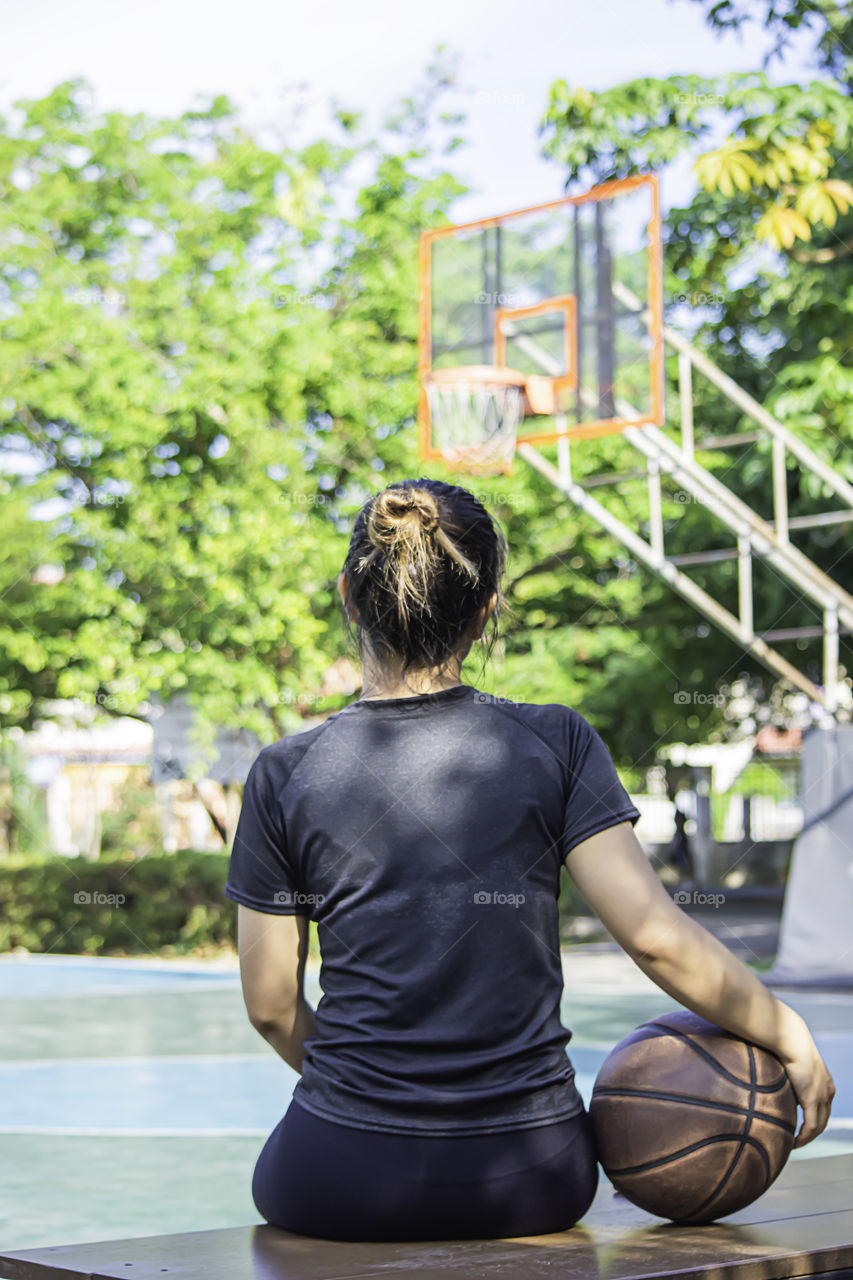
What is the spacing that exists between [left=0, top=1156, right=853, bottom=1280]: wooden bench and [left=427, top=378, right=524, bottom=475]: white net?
10.3 metres

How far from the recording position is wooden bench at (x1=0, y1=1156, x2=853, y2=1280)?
197 cm

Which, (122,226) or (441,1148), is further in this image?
(122,226)

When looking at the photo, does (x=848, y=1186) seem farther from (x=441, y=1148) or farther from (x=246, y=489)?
(x=246, y=489)

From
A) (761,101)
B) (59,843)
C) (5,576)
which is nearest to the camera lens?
(761,101)

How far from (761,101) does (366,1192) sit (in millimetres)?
6907

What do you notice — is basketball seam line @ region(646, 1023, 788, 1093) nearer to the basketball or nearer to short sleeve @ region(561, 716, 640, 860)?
the basketball

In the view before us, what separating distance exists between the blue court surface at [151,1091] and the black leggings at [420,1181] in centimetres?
262

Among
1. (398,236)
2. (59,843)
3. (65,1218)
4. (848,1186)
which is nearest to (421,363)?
(398,236)

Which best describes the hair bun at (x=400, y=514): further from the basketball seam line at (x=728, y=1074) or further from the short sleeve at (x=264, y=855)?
the basketball seam line at (x=728, y=1074)

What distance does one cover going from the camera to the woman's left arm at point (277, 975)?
88.6 inches

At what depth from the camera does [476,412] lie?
496 inches

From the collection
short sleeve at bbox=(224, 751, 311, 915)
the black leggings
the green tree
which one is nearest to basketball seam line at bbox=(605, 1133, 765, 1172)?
the black leggings

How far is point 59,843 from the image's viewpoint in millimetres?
31875

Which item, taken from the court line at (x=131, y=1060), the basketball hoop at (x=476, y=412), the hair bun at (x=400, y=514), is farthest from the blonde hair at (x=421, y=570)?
the basketball hoop at (x=476, y=412)
